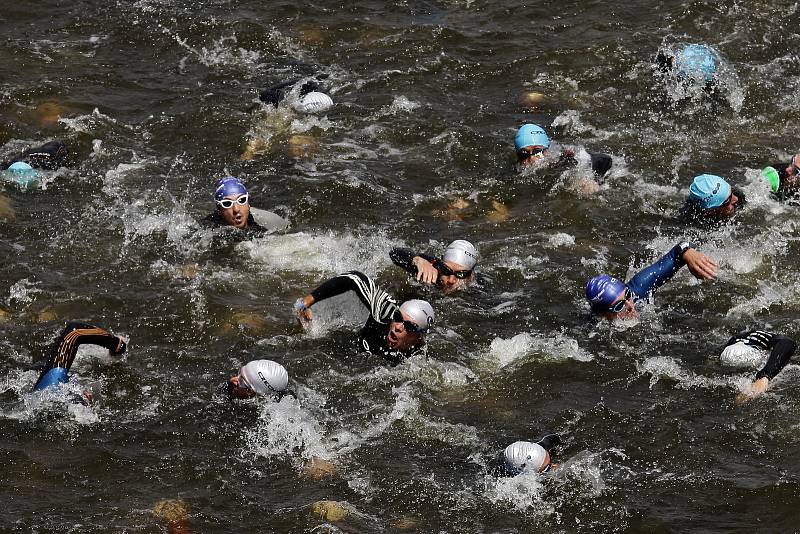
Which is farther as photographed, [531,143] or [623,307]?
[531,143]

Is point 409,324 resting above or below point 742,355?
above

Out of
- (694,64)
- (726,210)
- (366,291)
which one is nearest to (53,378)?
(366,291)

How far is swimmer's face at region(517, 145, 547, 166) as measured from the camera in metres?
15.4

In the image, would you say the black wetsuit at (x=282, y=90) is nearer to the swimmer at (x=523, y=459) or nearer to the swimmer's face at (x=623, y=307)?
the swimmer's face at (x=623, y=307)

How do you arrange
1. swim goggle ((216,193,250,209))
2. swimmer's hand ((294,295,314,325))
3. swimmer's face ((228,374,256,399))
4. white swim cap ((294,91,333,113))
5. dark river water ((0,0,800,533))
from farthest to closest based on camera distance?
white swim cap ((294,91,333,113))
swim goggle ((216,193,250,209))
swimmer's hand ((294,295,314,325))
swimmer's face ((228,374,256,399))
dark river water ((0,0,800,533))

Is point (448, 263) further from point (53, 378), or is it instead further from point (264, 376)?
point (53, 378)

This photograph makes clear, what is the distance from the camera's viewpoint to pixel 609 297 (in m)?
11.9

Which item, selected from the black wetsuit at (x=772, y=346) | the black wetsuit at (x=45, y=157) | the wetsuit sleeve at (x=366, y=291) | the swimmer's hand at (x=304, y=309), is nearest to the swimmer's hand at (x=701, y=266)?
the black wetsuit at (x=772, y=346)

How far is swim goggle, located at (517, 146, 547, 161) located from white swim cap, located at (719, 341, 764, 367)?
4.87 meters

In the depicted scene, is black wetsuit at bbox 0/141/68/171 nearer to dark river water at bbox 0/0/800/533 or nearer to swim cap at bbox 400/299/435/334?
dark river water at bbox 0/0/800/533

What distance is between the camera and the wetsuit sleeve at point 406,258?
12.8 meters

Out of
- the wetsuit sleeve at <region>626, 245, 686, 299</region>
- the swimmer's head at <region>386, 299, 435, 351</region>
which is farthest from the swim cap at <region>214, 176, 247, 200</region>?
the wetsuit sleeve at <region>626, 245, 686, 299</region>

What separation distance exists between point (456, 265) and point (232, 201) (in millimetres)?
3043

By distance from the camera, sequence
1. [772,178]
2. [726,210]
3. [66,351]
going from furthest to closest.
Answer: [772,178], [726,210], [66,351]
